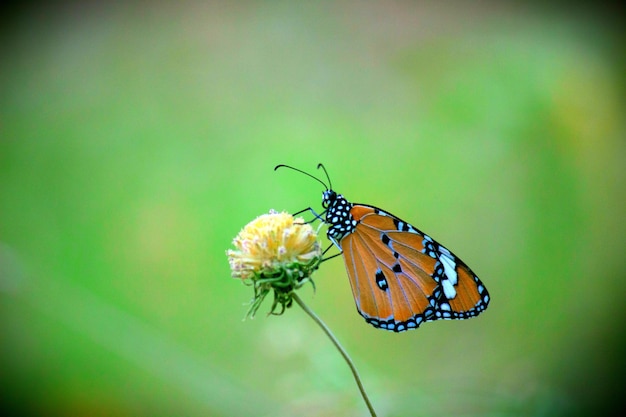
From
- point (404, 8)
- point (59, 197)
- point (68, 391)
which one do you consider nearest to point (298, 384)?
point (68, 391)

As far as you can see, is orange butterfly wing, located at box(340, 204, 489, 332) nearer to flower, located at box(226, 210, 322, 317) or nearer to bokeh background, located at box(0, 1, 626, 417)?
flower, located at box(226, 210, 322, 317)

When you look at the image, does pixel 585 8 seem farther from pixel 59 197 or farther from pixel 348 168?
pixel 59 197

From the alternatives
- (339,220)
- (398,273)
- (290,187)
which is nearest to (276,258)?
(339,220)

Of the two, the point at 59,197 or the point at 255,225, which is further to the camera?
the point at 59,197

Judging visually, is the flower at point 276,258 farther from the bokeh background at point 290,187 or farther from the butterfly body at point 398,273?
the bokeh background at point 290,187

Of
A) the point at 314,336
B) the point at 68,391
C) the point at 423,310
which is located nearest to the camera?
the point at 423,310
